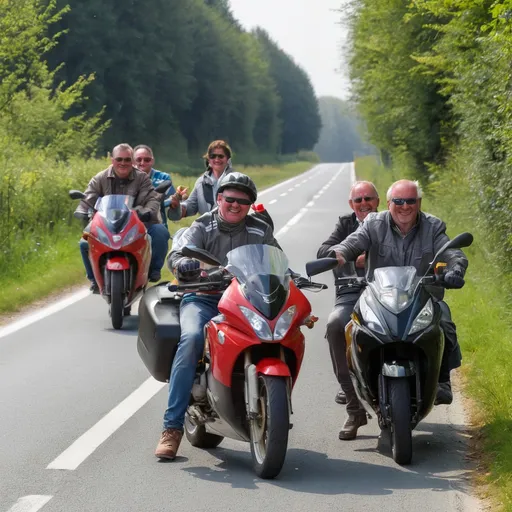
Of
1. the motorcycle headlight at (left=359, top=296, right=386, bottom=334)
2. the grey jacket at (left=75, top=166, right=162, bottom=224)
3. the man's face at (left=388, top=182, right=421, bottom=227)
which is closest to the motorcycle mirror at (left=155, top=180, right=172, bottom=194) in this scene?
the grey jacket at (left=75, top=166, right=162, bottom=224)

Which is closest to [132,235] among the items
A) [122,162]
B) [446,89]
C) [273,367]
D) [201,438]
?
[122,162]

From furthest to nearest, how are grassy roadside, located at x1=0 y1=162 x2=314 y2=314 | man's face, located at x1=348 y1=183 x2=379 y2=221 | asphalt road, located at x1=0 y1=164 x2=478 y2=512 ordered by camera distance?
grassy roadside, located at x1=0 y1=162 x2=314 y2=314 < man's face, located at x1=348 y1=183 x2=379 y2=221 < asphalt road, located at x1=0 y1=164 x2=478 y2=512

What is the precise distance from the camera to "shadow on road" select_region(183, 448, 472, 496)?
256 inches

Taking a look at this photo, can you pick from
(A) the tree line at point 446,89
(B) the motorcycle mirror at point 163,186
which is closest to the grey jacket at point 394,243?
(A) the tree line at point 446,89

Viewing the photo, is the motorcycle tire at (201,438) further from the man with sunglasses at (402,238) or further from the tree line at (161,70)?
the tree line at (161,70)

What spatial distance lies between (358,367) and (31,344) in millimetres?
5037

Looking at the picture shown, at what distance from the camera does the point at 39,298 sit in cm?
1497

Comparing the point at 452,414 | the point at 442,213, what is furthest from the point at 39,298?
the point at 442,213

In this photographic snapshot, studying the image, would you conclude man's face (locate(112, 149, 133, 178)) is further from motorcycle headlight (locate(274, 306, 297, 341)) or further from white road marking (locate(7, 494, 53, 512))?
white road marking (locate(7, 494, 53, 512))

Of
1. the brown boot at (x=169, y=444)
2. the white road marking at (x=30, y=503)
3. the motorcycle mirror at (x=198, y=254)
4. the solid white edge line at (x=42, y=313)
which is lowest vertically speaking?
the solid white edge line at (x=42, y=313)

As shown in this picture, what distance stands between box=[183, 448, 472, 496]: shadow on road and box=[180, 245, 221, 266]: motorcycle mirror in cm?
119

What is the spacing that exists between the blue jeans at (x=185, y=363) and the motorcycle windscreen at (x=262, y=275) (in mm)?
441

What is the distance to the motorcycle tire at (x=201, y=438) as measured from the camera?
742 centimetres

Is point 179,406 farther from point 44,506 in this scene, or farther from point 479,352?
point 479,352
